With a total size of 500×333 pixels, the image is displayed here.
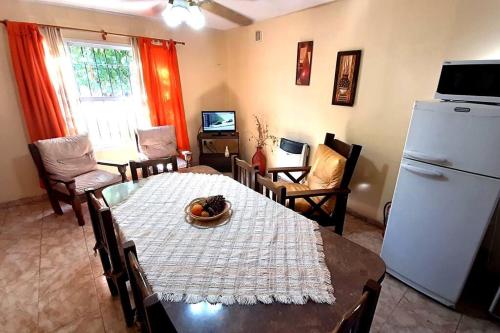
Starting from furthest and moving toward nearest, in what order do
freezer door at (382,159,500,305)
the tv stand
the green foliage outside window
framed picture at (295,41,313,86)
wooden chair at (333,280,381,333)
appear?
the tv stand, the green foliage outside window, framed picture at (295,41,313,86), freezer door at (382,159,500,305), wooden chair at (333,280,381,333)

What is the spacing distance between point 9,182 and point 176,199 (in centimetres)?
279

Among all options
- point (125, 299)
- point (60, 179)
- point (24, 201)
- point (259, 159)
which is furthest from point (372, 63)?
point (24, 201)

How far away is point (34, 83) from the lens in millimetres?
2701

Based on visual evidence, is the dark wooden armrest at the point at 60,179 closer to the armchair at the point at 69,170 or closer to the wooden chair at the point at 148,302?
the armchair at the point at 69,170

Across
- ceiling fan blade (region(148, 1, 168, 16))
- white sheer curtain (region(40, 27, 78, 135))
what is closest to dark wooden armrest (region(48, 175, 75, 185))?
white sheer curtain (region(40, 27, 78, 135))

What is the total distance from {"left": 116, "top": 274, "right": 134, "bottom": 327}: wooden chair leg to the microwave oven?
2.29 meters

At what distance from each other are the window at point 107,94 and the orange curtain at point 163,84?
0.15 metres

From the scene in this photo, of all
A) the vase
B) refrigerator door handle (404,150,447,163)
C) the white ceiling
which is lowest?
the vase

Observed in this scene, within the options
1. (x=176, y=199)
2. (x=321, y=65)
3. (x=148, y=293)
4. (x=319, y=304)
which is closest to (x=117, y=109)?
(x=176, y=199)

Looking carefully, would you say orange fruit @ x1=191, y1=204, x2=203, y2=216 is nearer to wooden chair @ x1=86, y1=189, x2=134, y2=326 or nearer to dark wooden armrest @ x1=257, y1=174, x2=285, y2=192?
wooden chair @ x1=86, y1=189, x2=134, y2=326

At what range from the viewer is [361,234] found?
8.10ft

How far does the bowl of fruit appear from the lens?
A: 1.34m

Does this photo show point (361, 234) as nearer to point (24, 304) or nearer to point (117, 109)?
point (24, 304)

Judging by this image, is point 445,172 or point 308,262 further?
point 445,172
